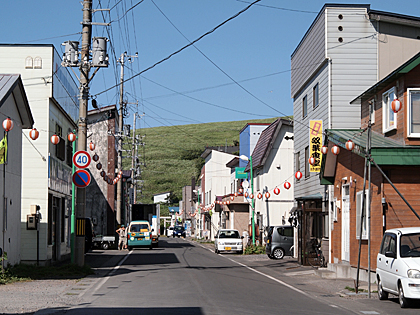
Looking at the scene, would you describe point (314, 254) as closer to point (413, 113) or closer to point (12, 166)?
point (413, 113)

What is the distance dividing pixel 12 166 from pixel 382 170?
12339 millimetres

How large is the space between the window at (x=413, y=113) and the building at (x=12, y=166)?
1270 cm

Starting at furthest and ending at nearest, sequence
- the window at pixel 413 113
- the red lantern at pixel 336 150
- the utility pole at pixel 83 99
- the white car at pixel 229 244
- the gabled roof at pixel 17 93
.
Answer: the white car at pixel 229 244, the utility pole at pixel 83 99, the red lantern at pixel 336 150, the gabled roof at pixel 17 93, the window at pixel 413 113

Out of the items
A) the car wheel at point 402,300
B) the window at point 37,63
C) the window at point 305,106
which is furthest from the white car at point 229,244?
the car wheel at point 402,300

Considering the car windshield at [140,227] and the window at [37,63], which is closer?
the window at [37,63]

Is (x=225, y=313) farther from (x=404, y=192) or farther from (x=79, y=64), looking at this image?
(x=79, y=64)

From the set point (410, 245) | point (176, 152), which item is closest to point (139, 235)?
point (410, 245)

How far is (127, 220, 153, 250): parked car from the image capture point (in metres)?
43.3

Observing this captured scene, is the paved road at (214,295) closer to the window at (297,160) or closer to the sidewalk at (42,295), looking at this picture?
the sidewalk at (42,295)

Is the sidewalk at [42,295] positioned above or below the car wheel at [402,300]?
below

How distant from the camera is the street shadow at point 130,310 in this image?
1136 cm

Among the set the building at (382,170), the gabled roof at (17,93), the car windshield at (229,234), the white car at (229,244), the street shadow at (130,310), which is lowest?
the white car at (229,244)

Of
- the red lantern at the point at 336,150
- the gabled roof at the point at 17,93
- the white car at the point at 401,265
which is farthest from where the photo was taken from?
the red lantern at the point at 336,150

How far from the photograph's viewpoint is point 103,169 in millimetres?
54156
